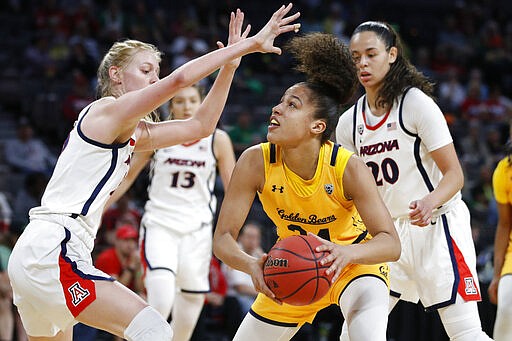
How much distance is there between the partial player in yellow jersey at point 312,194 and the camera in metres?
4.05

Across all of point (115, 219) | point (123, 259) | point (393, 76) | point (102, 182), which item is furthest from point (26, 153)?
point (102, 182)

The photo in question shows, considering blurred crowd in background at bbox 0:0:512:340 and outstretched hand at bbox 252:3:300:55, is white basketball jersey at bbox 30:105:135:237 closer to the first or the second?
outstretched hand at bbox 252:3:300:55

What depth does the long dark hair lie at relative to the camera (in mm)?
4887

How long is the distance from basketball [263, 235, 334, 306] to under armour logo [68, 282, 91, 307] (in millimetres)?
819

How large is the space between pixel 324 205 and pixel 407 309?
12.4ft

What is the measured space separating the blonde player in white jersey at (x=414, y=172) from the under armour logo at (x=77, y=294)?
188cm

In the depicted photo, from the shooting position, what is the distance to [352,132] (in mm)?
5039

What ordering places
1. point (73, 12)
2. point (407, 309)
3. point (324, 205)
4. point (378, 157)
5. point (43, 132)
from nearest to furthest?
1. point (324, 205)
2. point (378, 157)
3. point (407, 309)
4. point (43, 132)
5. point (73, 12)

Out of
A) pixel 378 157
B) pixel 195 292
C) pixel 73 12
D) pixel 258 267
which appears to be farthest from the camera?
pixel 73 12

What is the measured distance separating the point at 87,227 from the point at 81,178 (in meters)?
0.25

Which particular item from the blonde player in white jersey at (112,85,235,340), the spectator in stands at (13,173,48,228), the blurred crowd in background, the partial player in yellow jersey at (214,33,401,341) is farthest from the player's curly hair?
the spectator in stands at (13,173,48,228)

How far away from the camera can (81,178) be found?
154 inches

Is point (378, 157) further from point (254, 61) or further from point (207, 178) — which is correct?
point (254, 61)

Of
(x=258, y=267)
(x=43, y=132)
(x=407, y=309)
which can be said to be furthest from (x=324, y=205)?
(x=43, y=132)
